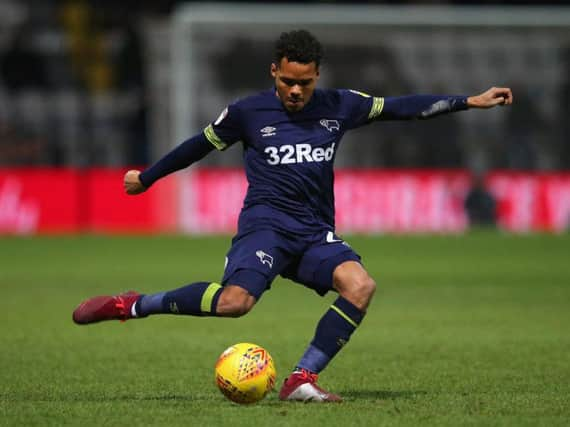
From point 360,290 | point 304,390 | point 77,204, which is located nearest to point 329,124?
point 360,290

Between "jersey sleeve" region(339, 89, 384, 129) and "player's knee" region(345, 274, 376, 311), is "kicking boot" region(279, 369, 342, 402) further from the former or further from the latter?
"jersey sleeve" region(339, 89, 384, 129)

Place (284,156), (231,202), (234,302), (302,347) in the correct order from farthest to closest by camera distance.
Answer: (231,202) < (302,347) < (284,156) < (234,302)

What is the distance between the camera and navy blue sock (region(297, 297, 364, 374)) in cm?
731

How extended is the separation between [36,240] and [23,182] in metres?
2.01

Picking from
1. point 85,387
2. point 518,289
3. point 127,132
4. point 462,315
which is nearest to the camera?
point 85,387

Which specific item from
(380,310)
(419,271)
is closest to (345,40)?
(419,271)

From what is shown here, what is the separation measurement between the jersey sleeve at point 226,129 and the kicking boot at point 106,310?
1.04m

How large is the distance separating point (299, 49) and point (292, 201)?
2.89 feet

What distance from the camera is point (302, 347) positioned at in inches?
405

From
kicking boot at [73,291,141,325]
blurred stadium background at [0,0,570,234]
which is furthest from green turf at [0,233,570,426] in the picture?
blurred stadium background at [0,0,570,234]

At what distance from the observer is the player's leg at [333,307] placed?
7.27 meters

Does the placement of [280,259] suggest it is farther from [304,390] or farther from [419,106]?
[419,106]

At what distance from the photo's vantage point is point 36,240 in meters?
24.8

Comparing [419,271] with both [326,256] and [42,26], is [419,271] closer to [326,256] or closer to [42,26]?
[326,256]
